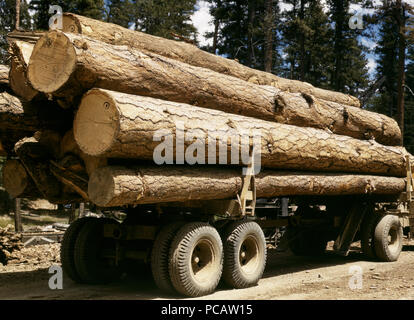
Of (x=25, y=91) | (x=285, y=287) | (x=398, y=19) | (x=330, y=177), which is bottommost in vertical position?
(x=285, y=287)

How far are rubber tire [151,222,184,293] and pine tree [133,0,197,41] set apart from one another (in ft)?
83.6

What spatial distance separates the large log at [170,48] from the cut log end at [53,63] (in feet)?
2.23

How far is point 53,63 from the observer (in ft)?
19.1

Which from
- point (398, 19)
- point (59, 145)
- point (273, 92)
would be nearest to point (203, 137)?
point (59, 145)

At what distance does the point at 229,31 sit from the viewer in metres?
→ 28.0

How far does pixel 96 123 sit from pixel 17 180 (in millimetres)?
2348

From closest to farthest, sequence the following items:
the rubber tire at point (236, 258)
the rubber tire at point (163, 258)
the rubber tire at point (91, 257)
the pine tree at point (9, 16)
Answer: the rubber tire at point (163, 258) → the rubber tire at point (236, 258) → the rubber tire at point (91, 257) → the pine tree at point (9, 16)

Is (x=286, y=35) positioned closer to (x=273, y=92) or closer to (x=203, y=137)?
(x=273, y=92)

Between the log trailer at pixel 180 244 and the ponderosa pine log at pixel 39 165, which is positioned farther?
the ponderosa pine log at pixel 39 165

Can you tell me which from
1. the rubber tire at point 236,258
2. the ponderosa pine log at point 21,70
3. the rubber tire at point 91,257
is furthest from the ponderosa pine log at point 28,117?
the rubber tire at point 236,258

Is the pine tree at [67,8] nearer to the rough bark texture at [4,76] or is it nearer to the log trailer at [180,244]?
the rough bark texture at [4,76]

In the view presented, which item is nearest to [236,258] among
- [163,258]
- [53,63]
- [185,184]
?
[163,258]

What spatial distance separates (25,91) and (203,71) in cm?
273

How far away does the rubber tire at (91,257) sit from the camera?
7.50 metres
